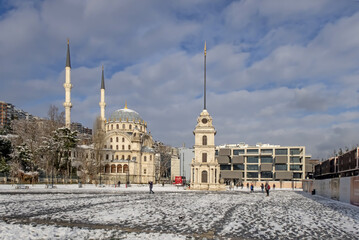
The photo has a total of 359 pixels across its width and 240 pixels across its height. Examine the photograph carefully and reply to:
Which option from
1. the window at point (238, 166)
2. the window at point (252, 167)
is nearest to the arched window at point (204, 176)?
the window at point (238, 166)

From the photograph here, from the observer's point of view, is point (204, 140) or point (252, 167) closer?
point (204, 140)

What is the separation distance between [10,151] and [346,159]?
183 feet

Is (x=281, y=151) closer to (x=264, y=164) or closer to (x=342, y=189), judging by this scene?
(x=264, y=164)

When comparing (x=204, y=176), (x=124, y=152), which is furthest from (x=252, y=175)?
(x=124, y=152)

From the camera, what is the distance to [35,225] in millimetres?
12172

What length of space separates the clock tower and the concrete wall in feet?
70.9

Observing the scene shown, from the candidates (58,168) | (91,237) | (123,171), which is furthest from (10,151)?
(91,237)

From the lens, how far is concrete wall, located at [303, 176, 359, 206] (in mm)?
25766

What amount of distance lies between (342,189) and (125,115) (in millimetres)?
88570

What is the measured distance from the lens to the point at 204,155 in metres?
59.9

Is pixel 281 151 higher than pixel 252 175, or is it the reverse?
pixel 281 151

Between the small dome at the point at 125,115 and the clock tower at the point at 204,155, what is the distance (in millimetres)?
54085

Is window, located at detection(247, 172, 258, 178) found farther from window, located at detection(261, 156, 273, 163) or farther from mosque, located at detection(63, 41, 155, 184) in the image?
mosque, located at detection(63, 41, 155, 184)

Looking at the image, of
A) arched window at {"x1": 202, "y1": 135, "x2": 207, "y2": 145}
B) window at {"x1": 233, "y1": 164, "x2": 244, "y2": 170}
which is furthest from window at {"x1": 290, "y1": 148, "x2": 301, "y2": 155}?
arched window at {"x1": 202, "y1": 135, "x2": 207, "y2": 145}
